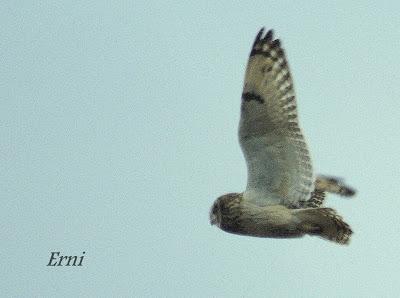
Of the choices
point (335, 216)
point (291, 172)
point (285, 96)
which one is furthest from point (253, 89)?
point (335, 216)

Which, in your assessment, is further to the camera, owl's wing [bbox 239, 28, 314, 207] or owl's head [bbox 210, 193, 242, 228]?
owl's head [bbox 210, 193, 242, 228]

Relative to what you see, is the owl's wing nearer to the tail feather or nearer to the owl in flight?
the owl in flight

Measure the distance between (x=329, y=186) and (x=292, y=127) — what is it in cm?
108

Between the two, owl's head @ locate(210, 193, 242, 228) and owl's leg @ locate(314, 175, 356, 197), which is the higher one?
owl's leg @ locate(314, 175, 356, 197)

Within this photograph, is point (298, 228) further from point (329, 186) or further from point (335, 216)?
point (329, 186)

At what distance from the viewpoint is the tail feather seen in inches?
247

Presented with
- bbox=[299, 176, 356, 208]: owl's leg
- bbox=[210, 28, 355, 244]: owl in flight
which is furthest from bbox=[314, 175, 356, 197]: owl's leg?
bbox=[210, 28, 355, 244]: owl in flight

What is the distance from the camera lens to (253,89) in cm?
623

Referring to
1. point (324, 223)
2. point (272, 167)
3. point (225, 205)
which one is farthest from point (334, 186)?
point (225, 205)

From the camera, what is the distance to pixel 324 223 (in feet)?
20.6

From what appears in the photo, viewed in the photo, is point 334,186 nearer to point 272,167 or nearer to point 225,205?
point 272,167

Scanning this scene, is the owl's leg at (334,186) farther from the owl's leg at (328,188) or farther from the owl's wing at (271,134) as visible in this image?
the owl's wing at (271,134)

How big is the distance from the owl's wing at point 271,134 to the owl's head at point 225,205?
0.25 ft

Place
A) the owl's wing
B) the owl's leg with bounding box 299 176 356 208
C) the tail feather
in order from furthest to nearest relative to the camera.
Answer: the owl's leg with bounding box 299 176 356 208 < the tail feather < the owl's wing
